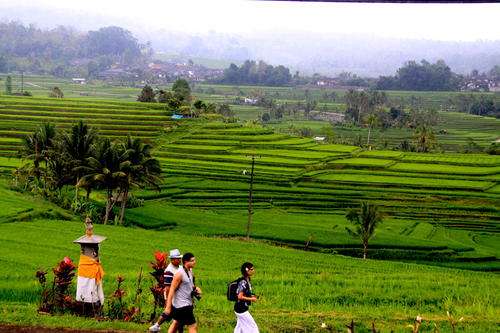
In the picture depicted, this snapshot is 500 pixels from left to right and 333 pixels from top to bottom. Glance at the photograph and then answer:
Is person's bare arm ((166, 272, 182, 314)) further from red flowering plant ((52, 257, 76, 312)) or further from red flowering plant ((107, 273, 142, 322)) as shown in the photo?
red flowering plant ((52, 257, 76, 312))

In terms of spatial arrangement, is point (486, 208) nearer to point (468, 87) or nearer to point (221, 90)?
point (221, 90)

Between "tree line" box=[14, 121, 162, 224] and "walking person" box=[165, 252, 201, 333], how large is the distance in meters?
21.0

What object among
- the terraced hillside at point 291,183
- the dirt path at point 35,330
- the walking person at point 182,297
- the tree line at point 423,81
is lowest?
the terraced hillside at point 291,183

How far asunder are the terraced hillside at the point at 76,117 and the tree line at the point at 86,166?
1215 centimetres

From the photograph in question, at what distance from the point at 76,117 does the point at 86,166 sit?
23848mm

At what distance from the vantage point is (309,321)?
824cm

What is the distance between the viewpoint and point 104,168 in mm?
27375

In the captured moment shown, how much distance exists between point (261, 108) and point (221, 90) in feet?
93.6

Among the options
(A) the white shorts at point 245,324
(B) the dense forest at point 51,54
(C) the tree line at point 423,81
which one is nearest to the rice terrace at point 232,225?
(A) the white shorts at point 245,324

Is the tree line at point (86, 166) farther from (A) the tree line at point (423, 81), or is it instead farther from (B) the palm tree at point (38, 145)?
(A) the tree line at point (423, 81)

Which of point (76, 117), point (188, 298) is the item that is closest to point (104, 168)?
point (188, 298)

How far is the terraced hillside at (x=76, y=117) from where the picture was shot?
153 ft

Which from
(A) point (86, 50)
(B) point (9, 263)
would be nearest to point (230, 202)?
(B) point (9, 263)

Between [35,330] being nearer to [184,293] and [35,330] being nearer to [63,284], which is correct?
[63,284]
